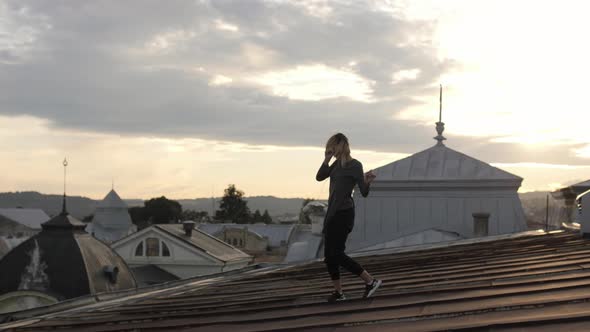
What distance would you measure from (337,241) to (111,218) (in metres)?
91.9

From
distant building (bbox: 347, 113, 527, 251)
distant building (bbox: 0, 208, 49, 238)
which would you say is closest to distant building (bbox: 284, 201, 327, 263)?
distant building (bbox: 347, 113, 527, 251)

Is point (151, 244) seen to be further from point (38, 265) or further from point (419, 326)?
point (419, 326)

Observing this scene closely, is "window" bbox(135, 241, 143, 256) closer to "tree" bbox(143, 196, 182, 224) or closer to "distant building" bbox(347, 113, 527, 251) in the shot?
"distant building" bbox(347, 113, 527, 251)

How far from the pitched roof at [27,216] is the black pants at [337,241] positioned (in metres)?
121

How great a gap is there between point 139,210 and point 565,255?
428ft

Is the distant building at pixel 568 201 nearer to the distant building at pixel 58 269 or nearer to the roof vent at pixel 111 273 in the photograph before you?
the distant building at pixel 58 269

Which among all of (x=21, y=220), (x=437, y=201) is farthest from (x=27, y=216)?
(x=437, y=201)

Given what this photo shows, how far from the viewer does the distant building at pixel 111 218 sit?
305 feet

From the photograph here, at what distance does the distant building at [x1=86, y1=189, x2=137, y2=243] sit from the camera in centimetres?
9300

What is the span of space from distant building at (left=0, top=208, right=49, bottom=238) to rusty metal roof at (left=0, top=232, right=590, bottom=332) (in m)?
111

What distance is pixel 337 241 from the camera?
7.00m

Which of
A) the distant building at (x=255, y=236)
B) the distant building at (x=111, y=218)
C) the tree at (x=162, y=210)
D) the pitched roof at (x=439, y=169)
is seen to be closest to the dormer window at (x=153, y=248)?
the pitched roof at (x=439, y=169)

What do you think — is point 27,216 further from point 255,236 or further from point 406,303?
point 406,303

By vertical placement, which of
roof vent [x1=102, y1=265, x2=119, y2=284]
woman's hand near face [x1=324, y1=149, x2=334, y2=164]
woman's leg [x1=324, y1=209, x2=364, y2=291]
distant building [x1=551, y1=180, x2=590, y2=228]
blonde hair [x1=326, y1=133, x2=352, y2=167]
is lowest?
roof vent [x1=102, y1=265, x2=119, y2=284]
